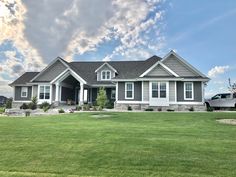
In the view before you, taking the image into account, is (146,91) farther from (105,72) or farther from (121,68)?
(121,68)

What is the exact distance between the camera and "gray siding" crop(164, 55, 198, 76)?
85.3ft

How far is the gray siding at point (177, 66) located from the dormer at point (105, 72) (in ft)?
27.7

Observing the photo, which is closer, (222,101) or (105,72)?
(222,101)

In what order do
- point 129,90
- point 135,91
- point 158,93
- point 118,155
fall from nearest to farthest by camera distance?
1. point 118,155
2. point 158,93
3. point 135,91
4. point 129,90

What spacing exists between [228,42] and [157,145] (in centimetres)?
1853

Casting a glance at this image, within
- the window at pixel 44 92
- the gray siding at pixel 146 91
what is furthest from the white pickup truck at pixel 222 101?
the window at pixel 44 92

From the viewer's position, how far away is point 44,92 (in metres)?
30.7

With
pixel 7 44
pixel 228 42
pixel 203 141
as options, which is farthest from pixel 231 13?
pixel 7 44

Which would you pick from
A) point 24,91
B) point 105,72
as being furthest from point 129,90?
point 24,91

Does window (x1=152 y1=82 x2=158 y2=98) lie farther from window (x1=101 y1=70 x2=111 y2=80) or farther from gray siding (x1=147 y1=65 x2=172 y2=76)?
window (x1=101 y1=70 x2=111 y2=80)

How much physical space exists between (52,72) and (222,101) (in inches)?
907

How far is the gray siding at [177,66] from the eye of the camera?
26000 millimetres

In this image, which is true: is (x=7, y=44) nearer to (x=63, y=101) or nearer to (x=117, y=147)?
(x=63, y=101)

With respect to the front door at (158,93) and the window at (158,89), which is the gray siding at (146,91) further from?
the window at (158,89)
